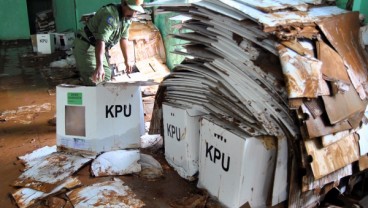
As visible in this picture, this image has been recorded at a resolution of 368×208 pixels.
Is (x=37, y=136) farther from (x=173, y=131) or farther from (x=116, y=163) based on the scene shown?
(x=173, y=131)

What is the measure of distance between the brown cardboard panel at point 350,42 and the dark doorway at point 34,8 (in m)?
7.88

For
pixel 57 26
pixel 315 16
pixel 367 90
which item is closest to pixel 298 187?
pixel 367 90

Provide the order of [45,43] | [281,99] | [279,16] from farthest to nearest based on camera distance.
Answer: [45,43] → [279,16] → [281,99]

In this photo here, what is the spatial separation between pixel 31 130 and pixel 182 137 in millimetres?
1799

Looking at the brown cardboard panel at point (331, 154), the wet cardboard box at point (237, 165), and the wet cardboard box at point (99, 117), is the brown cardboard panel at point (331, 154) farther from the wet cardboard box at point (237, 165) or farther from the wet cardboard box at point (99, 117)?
the wet cardboard box at point (99, 117)

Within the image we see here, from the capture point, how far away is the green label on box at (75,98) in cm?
255

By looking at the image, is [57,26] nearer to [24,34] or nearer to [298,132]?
[24,34]

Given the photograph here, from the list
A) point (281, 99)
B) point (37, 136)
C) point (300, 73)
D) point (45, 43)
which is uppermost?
point (300, 73)

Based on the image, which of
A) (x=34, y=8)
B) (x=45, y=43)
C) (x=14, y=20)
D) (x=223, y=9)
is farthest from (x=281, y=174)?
(x=34, y=8)

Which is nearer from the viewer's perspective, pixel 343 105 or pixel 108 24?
pixel 343 105

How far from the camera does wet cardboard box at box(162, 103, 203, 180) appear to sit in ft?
7.39

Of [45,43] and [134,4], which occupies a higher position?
[134,4]

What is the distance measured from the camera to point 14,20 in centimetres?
818

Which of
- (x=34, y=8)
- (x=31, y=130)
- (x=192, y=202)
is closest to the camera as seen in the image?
(x=192, y=202)
